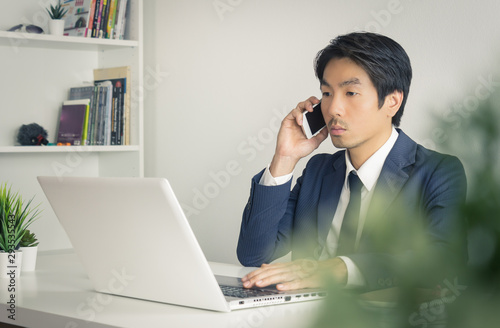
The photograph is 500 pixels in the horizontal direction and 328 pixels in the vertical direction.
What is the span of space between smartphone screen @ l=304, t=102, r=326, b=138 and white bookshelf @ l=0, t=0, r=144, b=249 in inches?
49.7

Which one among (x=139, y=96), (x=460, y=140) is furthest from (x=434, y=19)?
(x=460, y=140)

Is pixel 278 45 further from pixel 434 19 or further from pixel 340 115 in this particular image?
pixel 340 115

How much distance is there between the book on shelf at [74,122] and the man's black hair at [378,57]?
1546mm

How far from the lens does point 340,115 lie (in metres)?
1.77

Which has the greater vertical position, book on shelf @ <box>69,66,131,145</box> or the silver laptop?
book on shelf @ <box>69,66,131,145</box>

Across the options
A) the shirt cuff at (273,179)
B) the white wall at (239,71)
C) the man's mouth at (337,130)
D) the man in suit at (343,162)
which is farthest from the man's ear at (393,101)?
the white wall at (239,71)

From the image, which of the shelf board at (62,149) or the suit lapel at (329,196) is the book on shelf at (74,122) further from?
the suit lapel at (329,196)

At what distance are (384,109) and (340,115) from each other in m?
0.14

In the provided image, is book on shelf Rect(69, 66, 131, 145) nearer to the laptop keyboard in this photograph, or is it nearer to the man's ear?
the man's ear

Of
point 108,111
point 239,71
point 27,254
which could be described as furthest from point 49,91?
point 27,254

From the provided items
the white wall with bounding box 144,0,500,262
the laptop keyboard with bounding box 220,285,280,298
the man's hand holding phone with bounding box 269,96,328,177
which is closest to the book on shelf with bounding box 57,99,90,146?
the white wall with bounding box 144,0,500,262

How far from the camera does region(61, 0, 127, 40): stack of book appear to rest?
2984mm

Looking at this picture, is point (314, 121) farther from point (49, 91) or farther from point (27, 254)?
point (49, 91)

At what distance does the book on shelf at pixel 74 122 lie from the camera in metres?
3.02
